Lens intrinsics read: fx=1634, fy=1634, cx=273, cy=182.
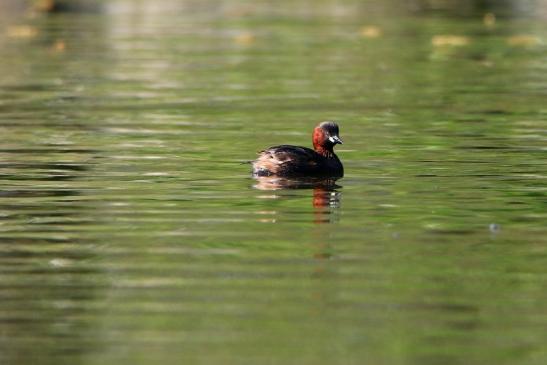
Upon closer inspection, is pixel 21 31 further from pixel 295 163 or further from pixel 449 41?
pixel 295 163

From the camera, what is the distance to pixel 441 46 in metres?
29.5

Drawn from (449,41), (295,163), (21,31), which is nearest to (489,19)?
(449,41)

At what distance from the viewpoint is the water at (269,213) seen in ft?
28.3

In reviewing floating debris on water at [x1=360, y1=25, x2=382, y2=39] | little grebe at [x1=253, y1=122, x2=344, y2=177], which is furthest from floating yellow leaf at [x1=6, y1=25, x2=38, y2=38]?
little grebe at [x1=253, y1=122, x2=344, y2=177]

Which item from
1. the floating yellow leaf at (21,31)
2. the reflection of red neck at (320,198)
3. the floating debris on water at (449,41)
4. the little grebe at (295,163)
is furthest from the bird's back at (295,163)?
the floating yellow leaf at (21,31)

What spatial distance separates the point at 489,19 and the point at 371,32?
411cm

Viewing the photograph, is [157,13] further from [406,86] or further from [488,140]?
[488,140]

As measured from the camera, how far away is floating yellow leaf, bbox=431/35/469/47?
29.8 m

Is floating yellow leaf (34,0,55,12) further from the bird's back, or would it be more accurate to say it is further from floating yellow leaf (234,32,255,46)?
the bird's back

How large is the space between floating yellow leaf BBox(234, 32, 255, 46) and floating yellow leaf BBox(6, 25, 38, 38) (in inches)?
162

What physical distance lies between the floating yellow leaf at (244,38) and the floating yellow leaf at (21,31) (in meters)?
4.12

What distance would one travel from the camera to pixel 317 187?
14.2 meters

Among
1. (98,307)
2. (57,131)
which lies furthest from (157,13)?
(98,307)

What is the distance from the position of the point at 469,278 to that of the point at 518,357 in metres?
1.87
